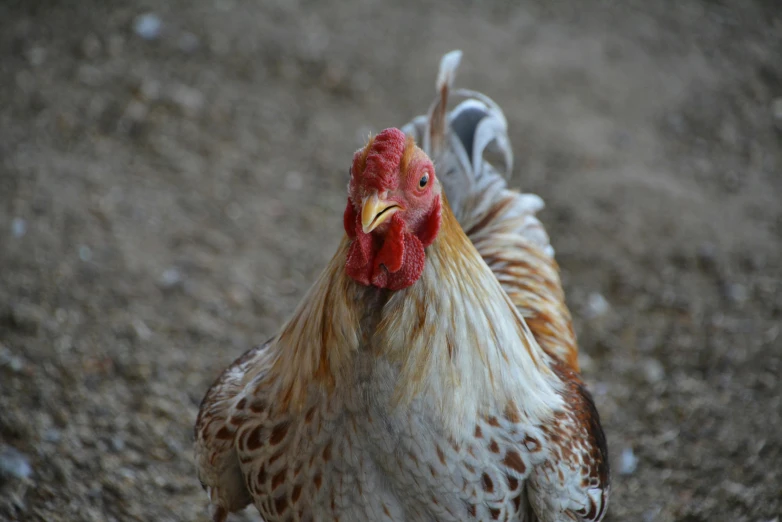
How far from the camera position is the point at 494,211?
2.94 metres

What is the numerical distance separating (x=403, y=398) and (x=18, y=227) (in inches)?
126

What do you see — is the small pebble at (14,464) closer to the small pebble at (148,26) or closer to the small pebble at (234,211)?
the small pebble at (234,211)

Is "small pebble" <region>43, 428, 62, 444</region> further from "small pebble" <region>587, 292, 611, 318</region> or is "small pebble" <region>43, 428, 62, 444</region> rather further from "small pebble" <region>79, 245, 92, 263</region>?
"small pebble" <region>587, 292, 611, 318</region>

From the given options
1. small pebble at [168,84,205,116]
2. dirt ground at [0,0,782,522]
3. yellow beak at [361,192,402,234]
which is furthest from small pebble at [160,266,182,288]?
yellow beak at [361,192,402,234]

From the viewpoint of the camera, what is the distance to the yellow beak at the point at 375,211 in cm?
161

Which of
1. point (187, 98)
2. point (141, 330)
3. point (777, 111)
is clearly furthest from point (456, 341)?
point (777, 111)

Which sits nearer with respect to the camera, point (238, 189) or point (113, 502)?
point (113, 502)

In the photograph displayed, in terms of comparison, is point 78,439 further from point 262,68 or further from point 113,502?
point 262,68

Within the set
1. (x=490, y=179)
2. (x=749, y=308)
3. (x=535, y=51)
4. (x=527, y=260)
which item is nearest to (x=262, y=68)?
(x=535, y=51)

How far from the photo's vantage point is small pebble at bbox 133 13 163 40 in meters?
5.64

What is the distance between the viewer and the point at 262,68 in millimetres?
5664

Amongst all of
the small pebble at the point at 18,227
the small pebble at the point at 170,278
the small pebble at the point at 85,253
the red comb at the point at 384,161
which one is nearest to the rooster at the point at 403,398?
the red comb at the point at 384,161

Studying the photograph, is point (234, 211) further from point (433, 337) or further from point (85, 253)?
point (433, 337)

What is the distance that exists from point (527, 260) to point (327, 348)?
4.07ft
